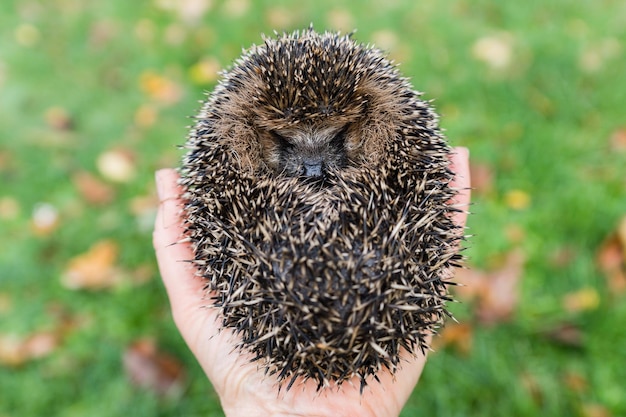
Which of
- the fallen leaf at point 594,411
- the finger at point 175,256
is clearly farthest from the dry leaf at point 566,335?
the finger at point 175,256

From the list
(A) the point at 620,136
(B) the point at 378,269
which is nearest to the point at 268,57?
(B) the point at 378,269

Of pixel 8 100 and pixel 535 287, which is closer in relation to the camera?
pixel 535 287

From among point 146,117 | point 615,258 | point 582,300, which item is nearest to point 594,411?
point 582,300

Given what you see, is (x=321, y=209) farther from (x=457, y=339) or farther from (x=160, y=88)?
(x=160, y=88)

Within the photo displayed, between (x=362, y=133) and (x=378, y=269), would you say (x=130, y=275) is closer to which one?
(x=362, y=133)

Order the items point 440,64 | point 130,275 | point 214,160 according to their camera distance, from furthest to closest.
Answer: point 440,64
point 130,275
point 214,160

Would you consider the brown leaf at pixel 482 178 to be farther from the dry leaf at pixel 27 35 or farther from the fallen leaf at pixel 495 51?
the dry leaf at pixel 27 35

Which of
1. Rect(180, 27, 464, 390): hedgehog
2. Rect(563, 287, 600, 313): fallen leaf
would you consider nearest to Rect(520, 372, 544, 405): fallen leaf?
Rect(563, 287, 600, 313): fallen leaf
